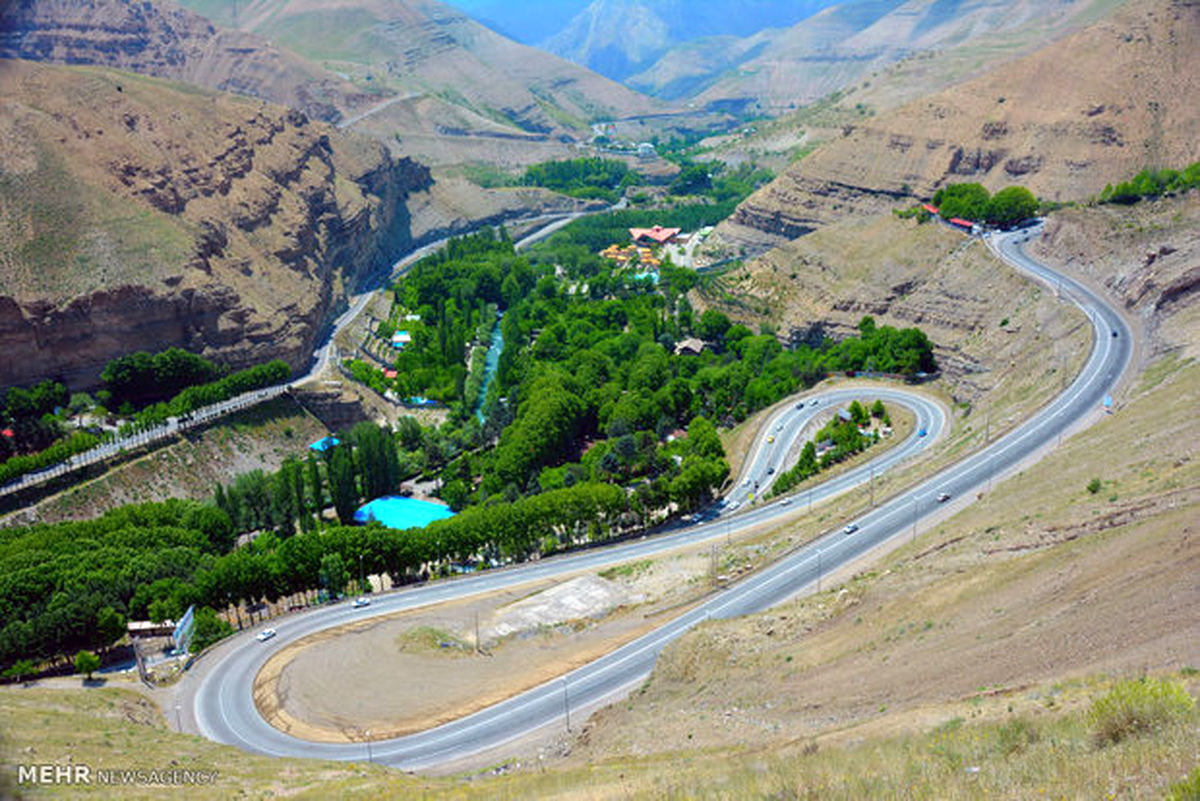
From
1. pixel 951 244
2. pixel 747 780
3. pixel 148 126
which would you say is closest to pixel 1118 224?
pixel 951 244

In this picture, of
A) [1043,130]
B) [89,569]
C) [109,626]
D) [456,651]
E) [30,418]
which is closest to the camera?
[456,651]

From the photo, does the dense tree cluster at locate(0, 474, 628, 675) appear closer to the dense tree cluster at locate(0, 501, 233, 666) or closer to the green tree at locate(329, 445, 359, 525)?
the dense tree cluster at locate(0, 501, 233, 666)

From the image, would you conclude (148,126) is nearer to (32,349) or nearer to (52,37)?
(32,349)

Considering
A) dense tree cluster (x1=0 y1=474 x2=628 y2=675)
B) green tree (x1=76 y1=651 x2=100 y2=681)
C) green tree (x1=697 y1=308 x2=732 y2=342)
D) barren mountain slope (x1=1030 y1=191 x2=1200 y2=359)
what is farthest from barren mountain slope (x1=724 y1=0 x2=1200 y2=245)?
green tree (x1=76 y1=651 x2=100 y2=681)

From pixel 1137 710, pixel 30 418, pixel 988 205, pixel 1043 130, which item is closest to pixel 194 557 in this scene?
pixel 30 418

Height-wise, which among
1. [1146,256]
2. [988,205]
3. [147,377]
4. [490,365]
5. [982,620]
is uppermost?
[988,205]

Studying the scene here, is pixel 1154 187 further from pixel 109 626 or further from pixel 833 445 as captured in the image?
pixel 109 626

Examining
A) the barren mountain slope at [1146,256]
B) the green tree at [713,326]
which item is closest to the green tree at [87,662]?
the barren mountain slope at [1146,256]

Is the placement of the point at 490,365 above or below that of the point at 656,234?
below
